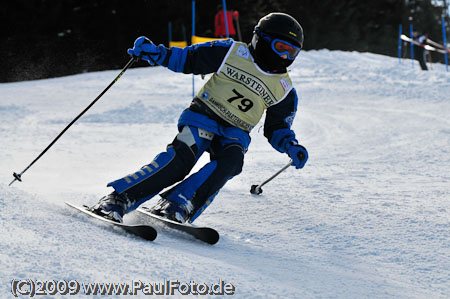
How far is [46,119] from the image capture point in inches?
340

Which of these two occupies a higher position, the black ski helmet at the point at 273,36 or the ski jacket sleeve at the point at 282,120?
the black ski helmet at the point at 273,36

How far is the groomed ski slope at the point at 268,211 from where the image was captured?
2.12m

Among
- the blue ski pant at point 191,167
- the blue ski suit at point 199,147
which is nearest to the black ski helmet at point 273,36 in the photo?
the blue ski suit at point 199,147

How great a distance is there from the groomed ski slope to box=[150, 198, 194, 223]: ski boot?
0.51 feet

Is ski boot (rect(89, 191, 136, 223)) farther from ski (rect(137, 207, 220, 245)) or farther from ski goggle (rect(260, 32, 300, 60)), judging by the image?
ski goggle (rect(260, 32, 300, 60))

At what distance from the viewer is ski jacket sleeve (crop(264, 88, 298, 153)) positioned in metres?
3.47

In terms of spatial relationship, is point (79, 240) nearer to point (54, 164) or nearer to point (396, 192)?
point (396, 192)

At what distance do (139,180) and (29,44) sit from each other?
18.2 meters

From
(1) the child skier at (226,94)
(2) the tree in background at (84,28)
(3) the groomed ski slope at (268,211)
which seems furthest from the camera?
(2) the tree in background at (84,28)

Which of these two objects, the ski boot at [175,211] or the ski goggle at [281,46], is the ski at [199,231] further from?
the ski goggle at [281,46]

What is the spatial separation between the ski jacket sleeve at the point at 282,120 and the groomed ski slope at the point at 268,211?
475 mm

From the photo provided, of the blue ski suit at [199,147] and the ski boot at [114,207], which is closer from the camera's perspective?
the ski boot at [114,207]

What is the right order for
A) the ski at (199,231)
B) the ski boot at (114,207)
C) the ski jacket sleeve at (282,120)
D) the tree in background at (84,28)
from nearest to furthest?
the ski at (199,231) → the ski boot at (114,207) → the ski jacket sleeve at (282,120) → the tree in background at (84,28)

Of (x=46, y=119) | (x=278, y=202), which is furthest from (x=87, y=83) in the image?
(x=278, y=202)
